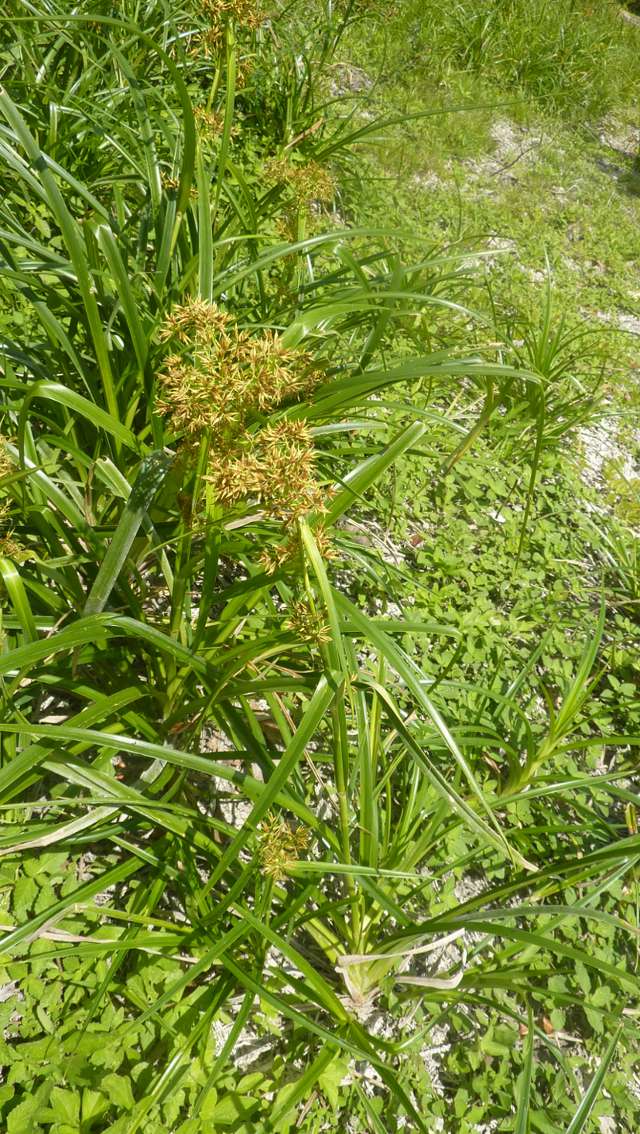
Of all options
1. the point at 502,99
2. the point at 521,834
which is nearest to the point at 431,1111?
the point at 521,834

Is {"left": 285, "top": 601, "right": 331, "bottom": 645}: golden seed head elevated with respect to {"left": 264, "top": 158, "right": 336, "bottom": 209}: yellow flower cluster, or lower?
lower

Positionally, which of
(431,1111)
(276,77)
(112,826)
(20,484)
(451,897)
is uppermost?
(276,77)

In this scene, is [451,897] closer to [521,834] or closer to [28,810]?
[521,834]

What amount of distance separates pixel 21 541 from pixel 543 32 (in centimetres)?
696

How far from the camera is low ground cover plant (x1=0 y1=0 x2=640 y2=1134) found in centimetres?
146

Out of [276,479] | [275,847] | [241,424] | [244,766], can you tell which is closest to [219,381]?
[241,424]

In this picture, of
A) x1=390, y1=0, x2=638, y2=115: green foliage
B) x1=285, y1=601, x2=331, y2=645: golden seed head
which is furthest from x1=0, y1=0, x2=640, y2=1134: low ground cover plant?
x1=390, y1=0, x2=638, y2=115: green foliage

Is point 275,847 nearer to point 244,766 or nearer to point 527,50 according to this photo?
point 244,766

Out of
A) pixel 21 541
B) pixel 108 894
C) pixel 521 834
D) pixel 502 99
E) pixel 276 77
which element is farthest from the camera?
pixel 502 99

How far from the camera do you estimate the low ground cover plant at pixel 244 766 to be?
1.46m

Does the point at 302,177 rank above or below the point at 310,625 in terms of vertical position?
above

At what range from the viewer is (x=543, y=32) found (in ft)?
21.6

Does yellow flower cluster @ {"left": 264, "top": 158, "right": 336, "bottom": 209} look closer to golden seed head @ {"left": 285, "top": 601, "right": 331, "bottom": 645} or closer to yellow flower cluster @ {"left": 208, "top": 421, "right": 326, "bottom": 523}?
yellow flower cluster @ {"left": 208, "top": 421, "right": 326, "bottom": 523}

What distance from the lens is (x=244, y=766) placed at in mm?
1979
